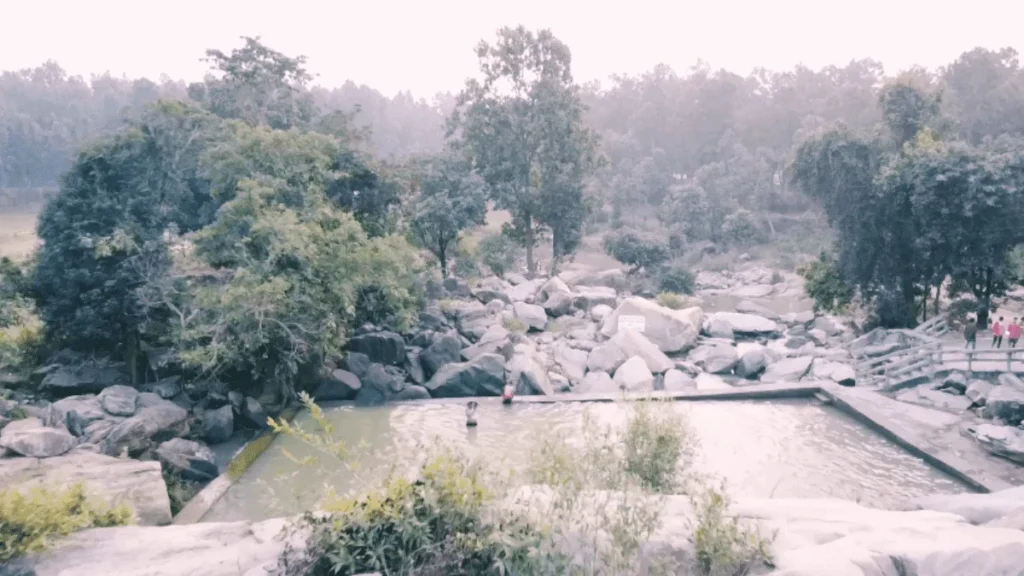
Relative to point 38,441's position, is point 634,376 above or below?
below

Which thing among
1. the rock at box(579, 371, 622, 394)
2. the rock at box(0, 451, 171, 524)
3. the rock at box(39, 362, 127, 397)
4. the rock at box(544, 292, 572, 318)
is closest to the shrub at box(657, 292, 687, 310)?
the rock at box(544, 292, 572, 318)

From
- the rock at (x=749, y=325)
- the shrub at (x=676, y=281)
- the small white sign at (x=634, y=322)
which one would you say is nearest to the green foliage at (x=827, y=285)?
the rock at (x=749, y=325)

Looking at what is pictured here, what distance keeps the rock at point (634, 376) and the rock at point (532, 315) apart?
5203 mm

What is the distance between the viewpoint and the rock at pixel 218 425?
47.0ft

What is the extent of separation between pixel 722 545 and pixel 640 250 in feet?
93.4

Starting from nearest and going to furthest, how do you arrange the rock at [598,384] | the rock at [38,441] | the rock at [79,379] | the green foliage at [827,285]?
the rock at [38,441], the rock at [79,379], the rock at [598,384], the green foliage at [827,285]

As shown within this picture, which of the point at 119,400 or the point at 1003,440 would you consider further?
the point at 119,400

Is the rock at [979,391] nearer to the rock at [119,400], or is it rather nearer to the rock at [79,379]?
the rock at [119,400]

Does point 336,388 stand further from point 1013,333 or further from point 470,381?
point 1013,333

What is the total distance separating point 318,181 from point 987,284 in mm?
19177

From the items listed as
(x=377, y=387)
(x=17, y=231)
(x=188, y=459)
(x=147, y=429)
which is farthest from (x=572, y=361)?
(x=17, y=231)

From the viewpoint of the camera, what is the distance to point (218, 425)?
565 inches

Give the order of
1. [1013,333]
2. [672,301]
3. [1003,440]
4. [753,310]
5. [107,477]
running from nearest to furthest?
[107,477] → [1003,440] → [1013,333] → [672,301] → [753,310]

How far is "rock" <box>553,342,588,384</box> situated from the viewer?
18.5 m
